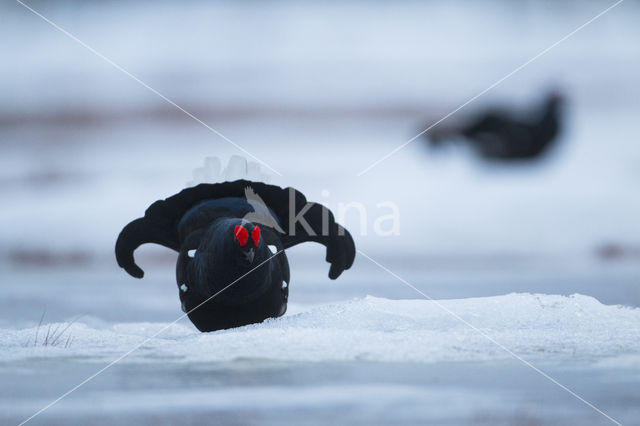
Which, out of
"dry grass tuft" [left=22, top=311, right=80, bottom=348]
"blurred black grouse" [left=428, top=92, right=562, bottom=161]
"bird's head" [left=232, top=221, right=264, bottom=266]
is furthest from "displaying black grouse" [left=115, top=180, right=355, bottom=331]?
"blurred black grouse" [left=428, top=92, right=562, bottom=161]

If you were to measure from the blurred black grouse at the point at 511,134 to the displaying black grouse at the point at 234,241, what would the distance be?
51cm

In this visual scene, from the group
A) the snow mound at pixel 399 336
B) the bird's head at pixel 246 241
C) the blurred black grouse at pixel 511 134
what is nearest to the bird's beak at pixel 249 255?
the bird's head at pixel 246 241

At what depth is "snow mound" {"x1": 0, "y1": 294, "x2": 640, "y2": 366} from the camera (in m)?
1.01

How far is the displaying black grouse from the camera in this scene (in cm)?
137

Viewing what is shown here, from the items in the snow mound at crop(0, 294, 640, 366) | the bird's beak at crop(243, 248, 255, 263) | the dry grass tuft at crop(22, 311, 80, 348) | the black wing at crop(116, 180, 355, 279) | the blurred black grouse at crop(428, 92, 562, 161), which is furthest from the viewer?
the black wing at crop(116, 180, 355, 279)

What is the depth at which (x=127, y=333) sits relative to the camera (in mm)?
1330

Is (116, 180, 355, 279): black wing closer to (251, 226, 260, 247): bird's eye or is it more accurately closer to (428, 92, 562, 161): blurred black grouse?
(251, 226, 260, 247): bird's eye

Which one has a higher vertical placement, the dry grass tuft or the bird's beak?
the bird's beak

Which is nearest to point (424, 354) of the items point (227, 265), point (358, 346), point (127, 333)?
point (358, 346)

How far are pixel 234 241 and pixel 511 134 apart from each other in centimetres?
66

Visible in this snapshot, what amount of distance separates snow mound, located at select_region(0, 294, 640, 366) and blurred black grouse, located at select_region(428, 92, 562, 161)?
1.04 ft

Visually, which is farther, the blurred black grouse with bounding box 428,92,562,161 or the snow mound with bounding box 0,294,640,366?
the snow mound with bounding box 0,294,640,366

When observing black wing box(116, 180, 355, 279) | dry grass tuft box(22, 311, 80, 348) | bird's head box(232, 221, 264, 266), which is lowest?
dry grass tuft box(22, 311, 80, 348)

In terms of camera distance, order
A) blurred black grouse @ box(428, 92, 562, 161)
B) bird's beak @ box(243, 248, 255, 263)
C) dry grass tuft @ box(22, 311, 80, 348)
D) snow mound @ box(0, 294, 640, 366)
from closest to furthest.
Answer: blurred black grouse @ box(428, 92, 562, 161)
snow mound @ box(0, 294, 640, 366)
dry grass tuft @ box(22, 311, 80, 348)
bird's beak @ box(243, 248, 255, 263)
